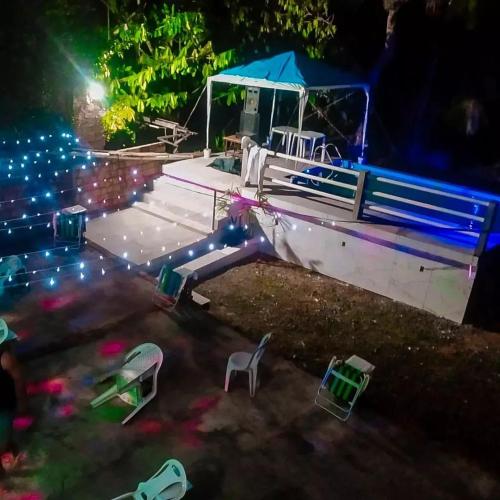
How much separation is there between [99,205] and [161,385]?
582 cm

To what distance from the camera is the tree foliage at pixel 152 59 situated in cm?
1320

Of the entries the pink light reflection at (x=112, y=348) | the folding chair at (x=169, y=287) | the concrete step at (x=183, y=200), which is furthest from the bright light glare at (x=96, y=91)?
the pink light reflection at (x=112, y=348)

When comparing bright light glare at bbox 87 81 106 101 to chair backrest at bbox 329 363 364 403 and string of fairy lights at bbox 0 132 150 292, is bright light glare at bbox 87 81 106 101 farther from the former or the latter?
chair backrest at bbox 329 363 364 403

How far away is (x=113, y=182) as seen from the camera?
11102 millimetres

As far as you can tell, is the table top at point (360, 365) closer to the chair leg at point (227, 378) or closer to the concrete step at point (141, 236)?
the chair leg at point (227, 378)

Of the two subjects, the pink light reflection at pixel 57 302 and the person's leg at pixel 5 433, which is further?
the pink light reflection at pixel 57 302

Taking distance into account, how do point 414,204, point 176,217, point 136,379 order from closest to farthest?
point 136,379, point 414,204, point 176,217

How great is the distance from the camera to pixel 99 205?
11109mm

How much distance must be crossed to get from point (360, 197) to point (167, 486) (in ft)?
20.1

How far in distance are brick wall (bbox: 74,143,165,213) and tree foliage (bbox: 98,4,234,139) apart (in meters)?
2.76

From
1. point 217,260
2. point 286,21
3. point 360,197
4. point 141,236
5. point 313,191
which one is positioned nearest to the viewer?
point 360,197

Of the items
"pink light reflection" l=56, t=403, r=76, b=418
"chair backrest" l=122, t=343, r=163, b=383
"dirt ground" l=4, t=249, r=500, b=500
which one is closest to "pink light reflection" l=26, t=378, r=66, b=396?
"dirt ground" l=4, t=249, r=500, b=500

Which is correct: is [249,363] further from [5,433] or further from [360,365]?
[5,433]

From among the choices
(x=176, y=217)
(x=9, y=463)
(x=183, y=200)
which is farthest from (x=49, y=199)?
(x=9, y=463)
